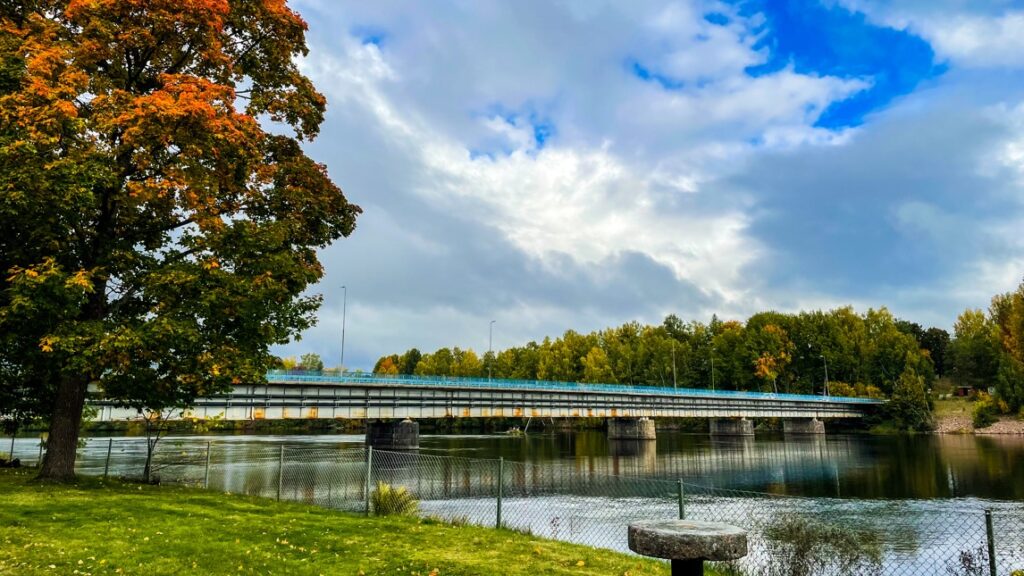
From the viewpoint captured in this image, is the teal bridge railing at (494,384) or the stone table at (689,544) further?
the teal bridge railing at (494,384)

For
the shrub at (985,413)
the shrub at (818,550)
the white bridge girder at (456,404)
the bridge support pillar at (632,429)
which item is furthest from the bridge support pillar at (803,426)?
the shrub at (818,550)

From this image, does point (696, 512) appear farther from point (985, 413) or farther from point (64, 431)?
point (985, 413)

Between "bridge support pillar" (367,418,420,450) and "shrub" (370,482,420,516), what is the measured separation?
51.5 meters

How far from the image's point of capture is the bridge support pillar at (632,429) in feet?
311

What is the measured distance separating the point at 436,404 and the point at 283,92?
2125 inches

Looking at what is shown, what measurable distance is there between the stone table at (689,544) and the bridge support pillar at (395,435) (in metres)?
63.4

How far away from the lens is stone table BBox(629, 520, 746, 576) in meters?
7.20

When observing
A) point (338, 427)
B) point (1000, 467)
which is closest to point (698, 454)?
point (1000, 467)

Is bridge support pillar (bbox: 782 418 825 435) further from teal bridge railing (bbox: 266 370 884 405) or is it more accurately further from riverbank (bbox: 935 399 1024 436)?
riverbank (bbox: 935 399 1024 436)

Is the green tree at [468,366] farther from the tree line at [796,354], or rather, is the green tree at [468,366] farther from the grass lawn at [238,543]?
the grass lawn at [238,543]

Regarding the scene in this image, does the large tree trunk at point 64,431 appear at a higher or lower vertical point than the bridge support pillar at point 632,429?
higher

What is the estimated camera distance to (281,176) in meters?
21.7

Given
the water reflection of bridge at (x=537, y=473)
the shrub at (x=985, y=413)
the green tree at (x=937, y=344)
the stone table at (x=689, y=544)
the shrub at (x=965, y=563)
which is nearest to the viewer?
the stone table at (x=689, y=544)

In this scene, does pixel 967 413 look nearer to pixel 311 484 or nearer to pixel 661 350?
pixel 661 350
